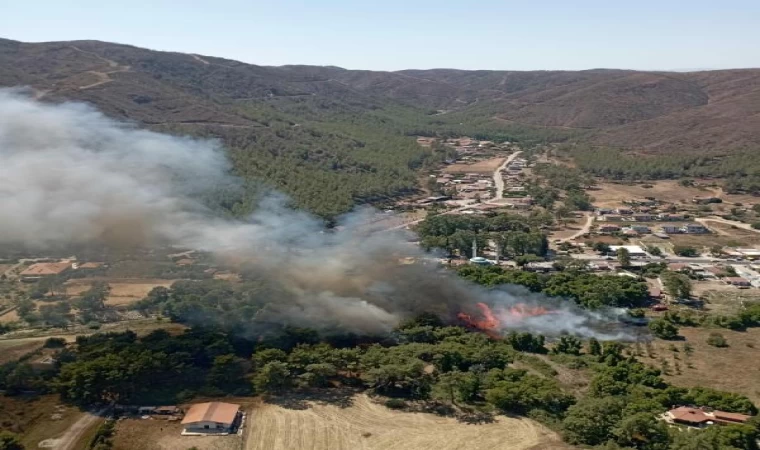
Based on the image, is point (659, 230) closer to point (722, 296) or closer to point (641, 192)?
point (722, 296)

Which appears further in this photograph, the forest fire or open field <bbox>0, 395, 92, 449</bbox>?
the forest fire

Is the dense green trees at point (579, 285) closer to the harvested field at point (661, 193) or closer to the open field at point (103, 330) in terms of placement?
the open field at point (103, 330)

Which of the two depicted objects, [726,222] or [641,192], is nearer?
[726,222]

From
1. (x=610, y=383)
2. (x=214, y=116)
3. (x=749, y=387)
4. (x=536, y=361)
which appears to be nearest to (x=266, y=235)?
(x=536, y=361)

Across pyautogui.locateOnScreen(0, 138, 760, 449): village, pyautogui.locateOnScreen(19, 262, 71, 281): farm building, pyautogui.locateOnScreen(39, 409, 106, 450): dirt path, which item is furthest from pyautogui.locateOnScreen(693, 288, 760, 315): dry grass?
pyautogui.locateOnScreen(19, 262, 71, 281): farm building

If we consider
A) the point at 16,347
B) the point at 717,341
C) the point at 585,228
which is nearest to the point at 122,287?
the point at 16,347

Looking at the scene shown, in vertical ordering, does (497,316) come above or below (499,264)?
above

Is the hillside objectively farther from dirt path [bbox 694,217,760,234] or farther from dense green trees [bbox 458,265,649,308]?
dirt path [bbox 694,217,760,234]
